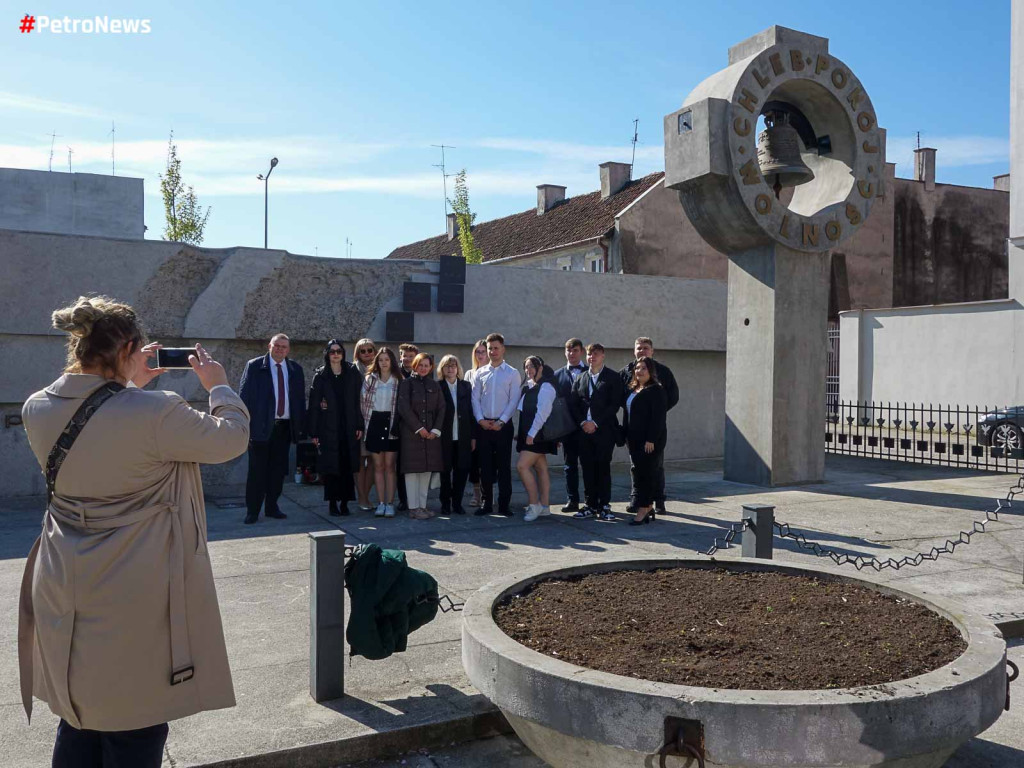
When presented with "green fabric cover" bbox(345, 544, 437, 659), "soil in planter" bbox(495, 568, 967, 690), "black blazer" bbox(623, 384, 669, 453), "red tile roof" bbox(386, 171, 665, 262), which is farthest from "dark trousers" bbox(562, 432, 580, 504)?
"red tile roof" bbox(386, 171, 665, 262)

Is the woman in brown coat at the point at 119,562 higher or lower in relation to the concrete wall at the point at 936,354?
lower

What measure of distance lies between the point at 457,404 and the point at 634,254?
813 inches

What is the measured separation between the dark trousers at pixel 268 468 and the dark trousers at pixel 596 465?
307cm

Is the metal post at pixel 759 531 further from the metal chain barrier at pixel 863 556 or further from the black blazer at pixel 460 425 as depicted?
the black blazer at pixel 460 425

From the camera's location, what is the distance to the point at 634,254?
29000mm

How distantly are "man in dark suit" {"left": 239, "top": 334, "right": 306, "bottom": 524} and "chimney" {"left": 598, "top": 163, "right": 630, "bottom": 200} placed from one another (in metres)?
25.5

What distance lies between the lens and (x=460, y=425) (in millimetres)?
9344

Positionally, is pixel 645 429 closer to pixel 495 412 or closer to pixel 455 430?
pixel 495 412

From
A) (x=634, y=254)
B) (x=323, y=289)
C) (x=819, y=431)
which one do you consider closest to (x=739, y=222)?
(x=819, y=431)

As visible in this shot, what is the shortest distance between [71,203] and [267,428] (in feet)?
93.2

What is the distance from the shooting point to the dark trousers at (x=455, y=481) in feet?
30.8

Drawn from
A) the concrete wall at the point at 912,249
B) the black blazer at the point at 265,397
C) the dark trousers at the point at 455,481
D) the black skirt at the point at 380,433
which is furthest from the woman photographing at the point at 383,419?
the concrete wall at the point at 912,249

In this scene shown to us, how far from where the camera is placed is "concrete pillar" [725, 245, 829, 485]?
11477 millimetres

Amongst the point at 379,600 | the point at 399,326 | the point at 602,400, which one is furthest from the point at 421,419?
the point at 379,600
